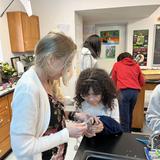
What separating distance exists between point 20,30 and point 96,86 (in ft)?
7.56

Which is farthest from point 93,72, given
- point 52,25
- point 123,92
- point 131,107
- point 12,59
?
point 52,25

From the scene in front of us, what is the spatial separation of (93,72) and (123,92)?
4.03 ft

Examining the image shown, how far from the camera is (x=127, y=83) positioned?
8.02ft

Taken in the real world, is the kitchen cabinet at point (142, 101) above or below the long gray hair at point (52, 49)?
below

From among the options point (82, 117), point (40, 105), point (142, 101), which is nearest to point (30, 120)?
point (40, 105)

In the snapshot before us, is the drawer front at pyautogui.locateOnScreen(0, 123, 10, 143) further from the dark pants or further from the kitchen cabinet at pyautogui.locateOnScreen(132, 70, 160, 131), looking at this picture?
the kitchen cabinet at pyautogui.locateOnScreen(132, 70, 160, 131)

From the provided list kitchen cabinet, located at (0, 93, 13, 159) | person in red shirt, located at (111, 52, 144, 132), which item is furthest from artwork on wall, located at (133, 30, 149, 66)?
kitchen cabinet, located at (0, 93, 13, 159)

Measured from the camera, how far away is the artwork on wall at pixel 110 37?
446 cm

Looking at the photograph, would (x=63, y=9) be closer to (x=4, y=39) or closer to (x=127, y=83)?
(x=4, y=39)

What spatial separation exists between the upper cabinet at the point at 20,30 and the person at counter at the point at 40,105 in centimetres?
249

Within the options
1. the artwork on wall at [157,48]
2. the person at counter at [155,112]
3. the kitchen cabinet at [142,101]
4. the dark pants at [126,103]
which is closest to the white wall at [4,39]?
the dark pants at [126,103]

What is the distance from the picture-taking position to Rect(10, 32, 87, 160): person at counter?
738 millimetres

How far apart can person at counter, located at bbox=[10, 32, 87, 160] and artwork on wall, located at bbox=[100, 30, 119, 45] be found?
3.84 m

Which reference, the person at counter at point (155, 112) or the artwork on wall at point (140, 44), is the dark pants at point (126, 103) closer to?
the person at counter at point (155, 112)
